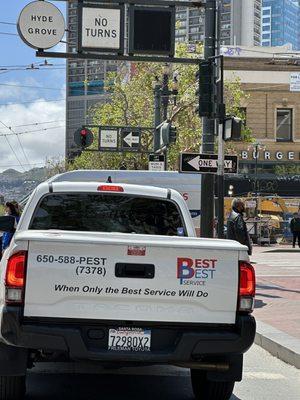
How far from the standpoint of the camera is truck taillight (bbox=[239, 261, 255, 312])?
527 centimetres

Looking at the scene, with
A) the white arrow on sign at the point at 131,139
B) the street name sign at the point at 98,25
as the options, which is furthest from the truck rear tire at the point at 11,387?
the white arrow on sign at the point at 131,139

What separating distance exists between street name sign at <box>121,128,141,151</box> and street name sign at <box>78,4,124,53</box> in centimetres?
1521

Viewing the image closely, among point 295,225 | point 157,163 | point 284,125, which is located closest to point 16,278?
point 157,163

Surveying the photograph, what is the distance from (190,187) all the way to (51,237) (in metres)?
15.4

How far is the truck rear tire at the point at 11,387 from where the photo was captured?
208 inches

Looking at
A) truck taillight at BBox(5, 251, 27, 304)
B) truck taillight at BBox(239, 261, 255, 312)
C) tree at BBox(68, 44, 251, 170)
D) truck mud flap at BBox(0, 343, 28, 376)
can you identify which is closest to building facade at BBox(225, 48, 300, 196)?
tree at BBox(68, 44, 251, 170)

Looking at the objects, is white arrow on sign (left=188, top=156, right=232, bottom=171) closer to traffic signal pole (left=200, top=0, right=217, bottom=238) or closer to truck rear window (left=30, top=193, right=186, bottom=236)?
traffic signal pole (left=200, top=0, right=217, bottom=238)

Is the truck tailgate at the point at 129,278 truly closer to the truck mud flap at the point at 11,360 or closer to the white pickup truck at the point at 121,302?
the white pickup truck at the point at 121,302

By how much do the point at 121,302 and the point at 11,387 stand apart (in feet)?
3.84

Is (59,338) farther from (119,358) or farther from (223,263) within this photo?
(223,263)

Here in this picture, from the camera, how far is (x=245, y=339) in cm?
521

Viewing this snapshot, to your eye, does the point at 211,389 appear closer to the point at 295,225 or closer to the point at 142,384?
the point at 142,384

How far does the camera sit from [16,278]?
16.3ft

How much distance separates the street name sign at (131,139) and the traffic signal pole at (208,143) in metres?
15.2
